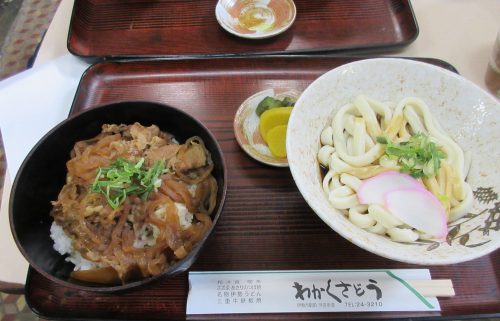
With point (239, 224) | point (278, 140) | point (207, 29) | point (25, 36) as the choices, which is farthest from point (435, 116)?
point (25, 36)

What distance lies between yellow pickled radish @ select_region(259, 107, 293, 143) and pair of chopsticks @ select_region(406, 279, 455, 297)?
684 millimetres

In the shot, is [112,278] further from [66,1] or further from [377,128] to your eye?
[66,1]

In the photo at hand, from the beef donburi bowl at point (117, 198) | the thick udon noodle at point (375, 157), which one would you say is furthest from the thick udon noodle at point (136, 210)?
the thick udon noodle at point (375, 157)

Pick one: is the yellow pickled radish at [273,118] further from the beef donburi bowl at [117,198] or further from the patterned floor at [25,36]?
the patterned floor at [25,36]

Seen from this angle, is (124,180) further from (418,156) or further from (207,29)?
(207,29)

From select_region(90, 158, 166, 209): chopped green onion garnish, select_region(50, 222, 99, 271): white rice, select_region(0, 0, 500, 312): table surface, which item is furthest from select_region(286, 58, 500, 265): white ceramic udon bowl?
select_region(50, 222, 99, 271): white rice

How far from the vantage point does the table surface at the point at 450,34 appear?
5.88 ft

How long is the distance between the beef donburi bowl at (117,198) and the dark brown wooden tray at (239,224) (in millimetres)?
104

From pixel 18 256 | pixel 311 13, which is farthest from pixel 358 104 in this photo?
pixel 18 256

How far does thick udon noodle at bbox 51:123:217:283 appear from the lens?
109 centimetres

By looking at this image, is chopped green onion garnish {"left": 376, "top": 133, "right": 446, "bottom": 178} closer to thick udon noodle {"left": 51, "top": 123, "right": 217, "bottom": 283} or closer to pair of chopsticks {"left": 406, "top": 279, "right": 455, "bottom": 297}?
pair of chopsticks {"left": 406, "top": 279, "right": 455, "bottom": 297}

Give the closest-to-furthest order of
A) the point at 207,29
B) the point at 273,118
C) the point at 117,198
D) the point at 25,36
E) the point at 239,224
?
the point at 117,198 → the point at 239,224 → the point at 273,118 → the point at 207,29 → the point at 25,36

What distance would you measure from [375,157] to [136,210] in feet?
2.52

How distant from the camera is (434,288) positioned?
3.71 feet
